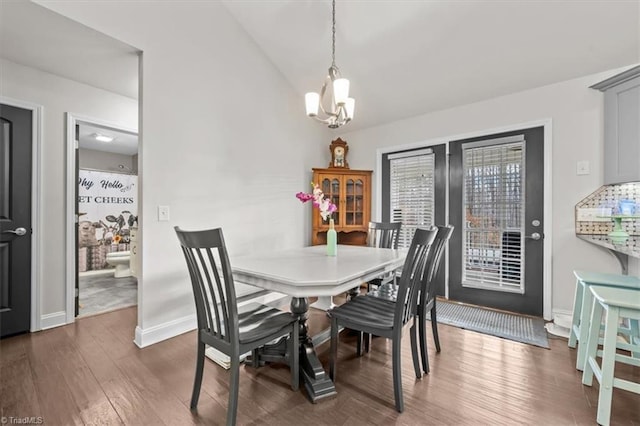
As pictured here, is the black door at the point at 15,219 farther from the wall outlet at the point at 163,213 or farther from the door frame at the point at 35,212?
the wall outlet at the point at 163,213

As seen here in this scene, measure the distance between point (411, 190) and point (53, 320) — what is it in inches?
162

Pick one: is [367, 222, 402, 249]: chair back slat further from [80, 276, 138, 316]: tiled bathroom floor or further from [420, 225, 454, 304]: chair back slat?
[80, 276, 138, 316]: tiled bathroom floor

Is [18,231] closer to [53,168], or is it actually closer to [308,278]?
[53,168]

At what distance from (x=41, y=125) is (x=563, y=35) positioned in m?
4.59

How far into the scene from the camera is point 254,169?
325 centimetres

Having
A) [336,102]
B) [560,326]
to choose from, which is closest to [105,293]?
[336,102]

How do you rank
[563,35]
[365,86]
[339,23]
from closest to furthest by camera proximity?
[563,35], [339,23], [365,86]

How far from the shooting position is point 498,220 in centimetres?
313

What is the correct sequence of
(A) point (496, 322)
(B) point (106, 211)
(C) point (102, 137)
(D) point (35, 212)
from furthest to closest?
(B) point (106, 211), (C) point (102, 137), (A) point (496, 322), (D) point (35, 212)

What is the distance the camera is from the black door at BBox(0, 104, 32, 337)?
2.39 meters

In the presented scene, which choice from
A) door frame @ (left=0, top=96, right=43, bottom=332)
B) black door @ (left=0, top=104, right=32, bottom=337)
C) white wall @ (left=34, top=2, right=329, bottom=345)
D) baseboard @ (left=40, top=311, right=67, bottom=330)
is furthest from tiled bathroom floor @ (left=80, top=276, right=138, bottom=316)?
white wall @ (left=34, top=2, right=329, bottom=345)

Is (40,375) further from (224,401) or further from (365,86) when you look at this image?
(365,86)

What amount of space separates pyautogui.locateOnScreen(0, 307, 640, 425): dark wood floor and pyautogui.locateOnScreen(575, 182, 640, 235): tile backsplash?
3.59 ft

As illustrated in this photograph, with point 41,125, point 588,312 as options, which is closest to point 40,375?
point 41,125
